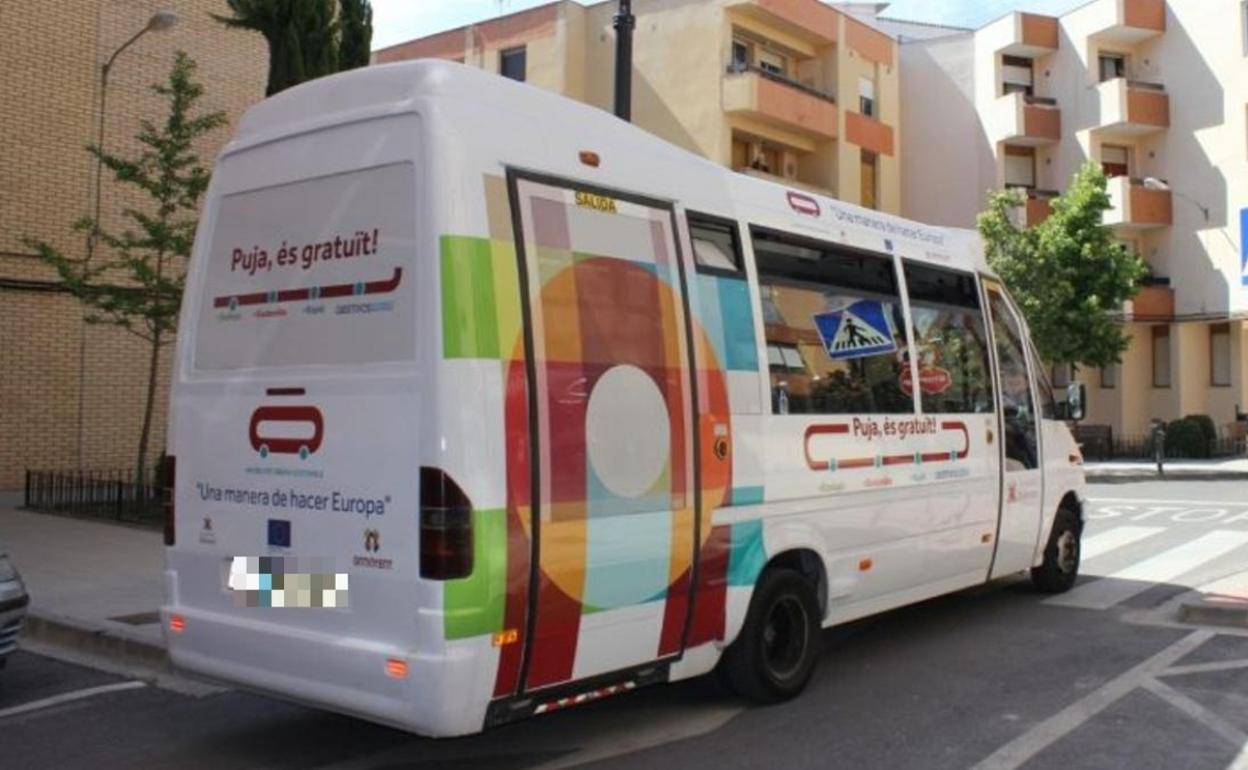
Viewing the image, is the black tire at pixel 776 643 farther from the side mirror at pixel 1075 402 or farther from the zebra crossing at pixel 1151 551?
Result: the side mirror at pixel 1075 402

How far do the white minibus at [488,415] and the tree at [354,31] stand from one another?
9.64 meters

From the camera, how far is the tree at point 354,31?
14.4 m

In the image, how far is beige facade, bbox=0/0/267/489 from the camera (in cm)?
1564

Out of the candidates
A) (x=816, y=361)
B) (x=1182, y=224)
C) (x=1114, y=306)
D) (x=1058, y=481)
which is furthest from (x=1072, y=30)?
(x=816, y=361)

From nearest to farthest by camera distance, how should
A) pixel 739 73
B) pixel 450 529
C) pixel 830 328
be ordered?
pixel 450 529
pixel 830 328
pixel 739 73

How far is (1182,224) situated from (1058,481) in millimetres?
27475

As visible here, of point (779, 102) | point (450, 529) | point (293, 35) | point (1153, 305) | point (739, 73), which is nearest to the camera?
point (450, 529)

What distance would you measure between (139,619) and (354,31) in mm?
8954

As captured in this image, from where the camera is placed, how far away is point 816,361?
6.44 metres

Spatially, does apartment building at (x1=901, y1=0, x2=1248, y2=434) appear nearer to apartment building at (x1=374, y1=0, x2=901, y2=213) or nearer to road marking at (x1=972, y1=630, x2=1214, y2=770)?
apartment building at (x1=374, y1=0, x2=901, y2=213)

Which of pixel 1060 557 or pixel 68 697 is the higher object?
pixel 1060 557

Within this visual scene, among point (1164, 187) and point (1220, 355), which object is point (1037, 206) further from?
point (1220, 355)

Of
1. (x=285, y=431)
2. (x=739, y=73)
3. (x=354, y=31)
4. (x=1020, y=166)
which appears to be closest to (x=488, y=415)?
(x=285, y=431)

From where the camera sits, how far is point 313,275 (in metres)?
4.95
